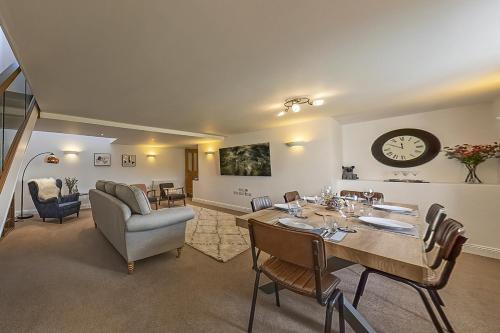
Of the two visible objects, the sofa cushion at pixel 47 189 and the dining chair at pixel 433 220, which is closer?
the dining chair at pixel 433 220

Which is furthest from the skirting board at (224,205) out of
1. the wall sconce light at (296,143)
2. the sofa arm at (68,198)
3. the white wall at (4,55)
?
the white wall at (4,55)

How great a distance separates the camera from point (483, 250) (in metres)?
2.76

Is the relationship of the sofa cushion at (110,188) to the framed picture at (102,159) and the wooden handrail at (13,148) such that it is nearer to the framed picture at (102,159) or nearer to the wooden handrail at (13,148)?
the wooden handrail at (13,148)

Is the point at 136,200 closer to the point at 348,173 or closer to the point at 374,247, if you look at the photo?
the point at 374,247

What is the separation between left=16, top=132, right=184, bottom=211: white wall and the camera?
5.49m

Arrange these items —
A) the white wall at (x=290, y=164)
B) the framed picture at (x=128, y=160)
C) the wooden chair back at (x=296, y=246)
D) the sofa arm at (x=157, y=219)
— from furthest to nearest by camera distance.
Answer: the framed picture at (x=128, y=160)
the white wall at (x=290, y=164)
the sofa arm at (x=157, y=219)
the wooden chair back at (x=296, y=246)

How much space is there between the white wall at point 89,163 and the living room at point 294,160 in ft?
6.25

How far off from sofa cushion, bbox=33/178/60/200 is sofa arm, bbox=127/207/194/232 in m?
3.97

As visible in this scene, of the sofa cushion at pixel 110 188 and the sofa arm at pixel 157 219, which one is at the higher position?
the sofa cushion at pixel 110 188

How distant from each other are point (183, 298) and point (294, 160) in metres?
3.32

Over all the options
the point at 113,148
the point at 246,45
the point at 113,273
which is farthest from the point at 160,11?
the point at 113,148

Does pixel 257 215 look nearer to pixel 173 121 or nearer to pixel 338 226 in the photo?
pixel 338 226

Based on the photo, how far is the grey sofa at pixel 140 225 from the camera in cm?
240

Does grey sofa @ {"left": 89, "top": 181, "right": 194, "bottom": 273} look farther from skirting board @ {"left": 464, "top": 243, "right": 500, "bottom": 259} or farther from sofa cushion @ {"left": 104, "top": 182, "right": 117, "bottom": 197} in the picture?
skirting board @ {"left": 464, "top": 243, "right": 500, "bottom": 259}
